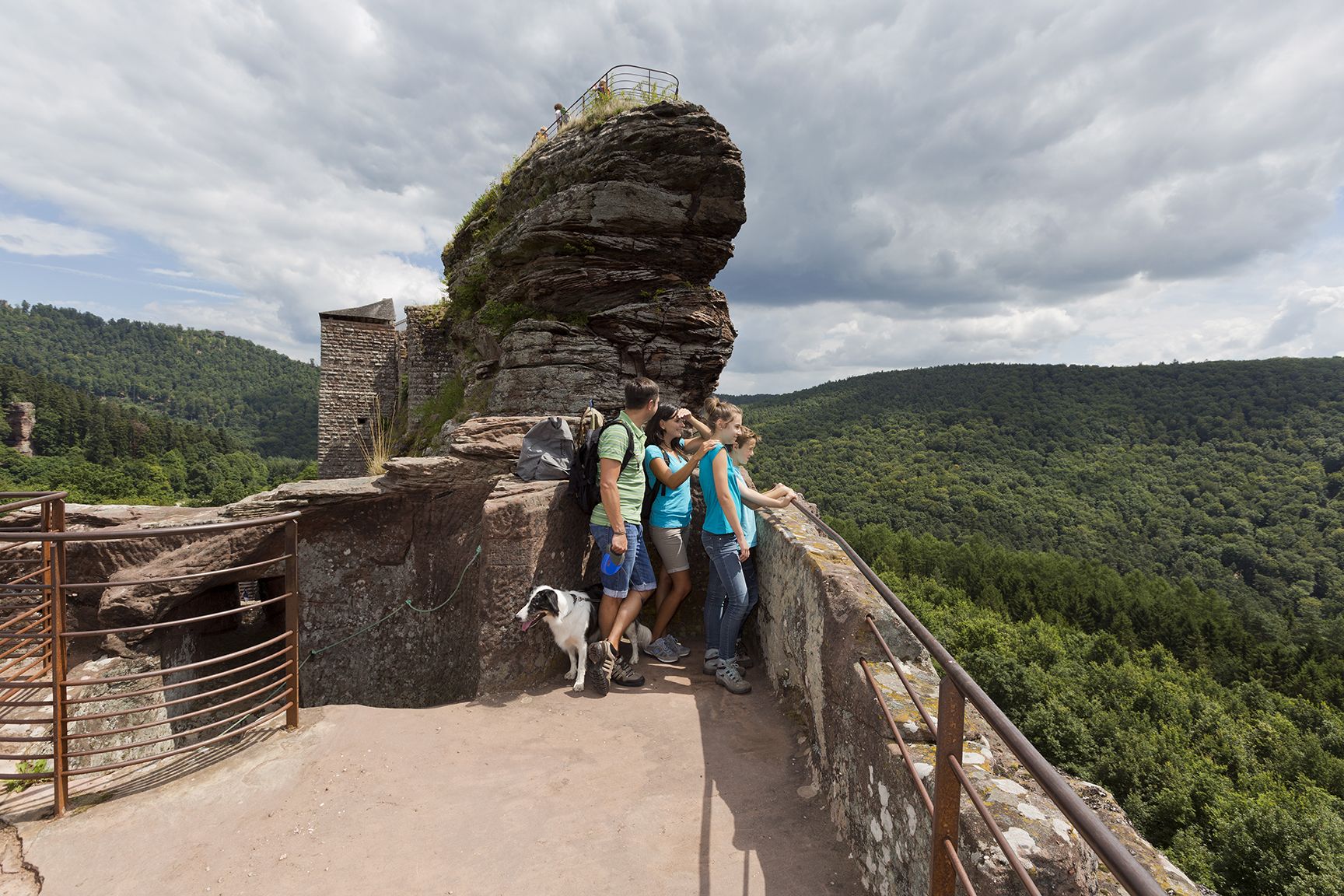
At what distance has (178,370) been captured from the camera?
12306 centimetres

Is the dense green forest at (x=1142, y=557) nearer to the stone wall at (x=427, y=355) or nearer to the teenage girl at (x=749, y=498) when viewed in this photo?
the teenage girl at (x=749, y=498)

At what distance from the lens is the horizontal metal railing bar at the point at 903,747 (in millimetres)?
2256

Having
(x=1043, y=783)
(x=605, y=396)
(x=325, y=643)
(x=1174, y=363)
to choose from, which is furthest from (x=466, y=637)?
(x=1174, y=363)

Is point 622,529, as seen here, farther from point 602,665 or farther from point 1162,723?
point 1162,723

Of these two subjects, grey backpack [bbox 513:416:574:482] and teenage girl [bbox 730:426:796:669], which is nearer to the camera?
teenage girl [bbox 730:426:796:669]

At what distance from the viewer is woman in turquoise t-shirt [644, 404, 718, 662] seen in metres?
4.89

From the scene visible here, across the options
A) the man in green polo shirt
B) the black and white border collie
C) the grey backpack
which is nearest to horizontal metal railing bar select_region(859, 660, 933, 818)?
the man in green polo shirt

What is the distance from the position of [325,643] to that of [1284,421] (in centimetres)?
12602

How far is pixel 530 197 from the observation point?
14.8m

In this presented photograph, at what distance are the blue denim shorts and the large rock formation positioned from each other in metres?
8.56

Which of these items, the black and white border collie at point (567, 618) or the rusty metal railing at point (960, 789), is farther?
the black and white border collie at point (567, 618)

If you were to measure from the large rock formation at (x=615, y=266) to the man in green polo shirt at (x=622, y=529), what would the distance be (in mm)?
8519

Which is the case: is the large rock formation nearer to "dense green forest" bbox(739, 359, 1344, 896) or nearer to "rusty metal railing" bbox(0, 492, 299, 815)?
"rusty metal railing" bbox(0, 492, 299, 815)

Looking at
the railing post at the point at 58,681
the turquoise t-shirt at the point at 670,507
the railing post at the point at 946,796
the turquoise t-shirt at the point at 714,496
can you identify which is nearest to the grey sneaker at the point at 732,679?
the turquoise t-shirt at the point at 714,496
